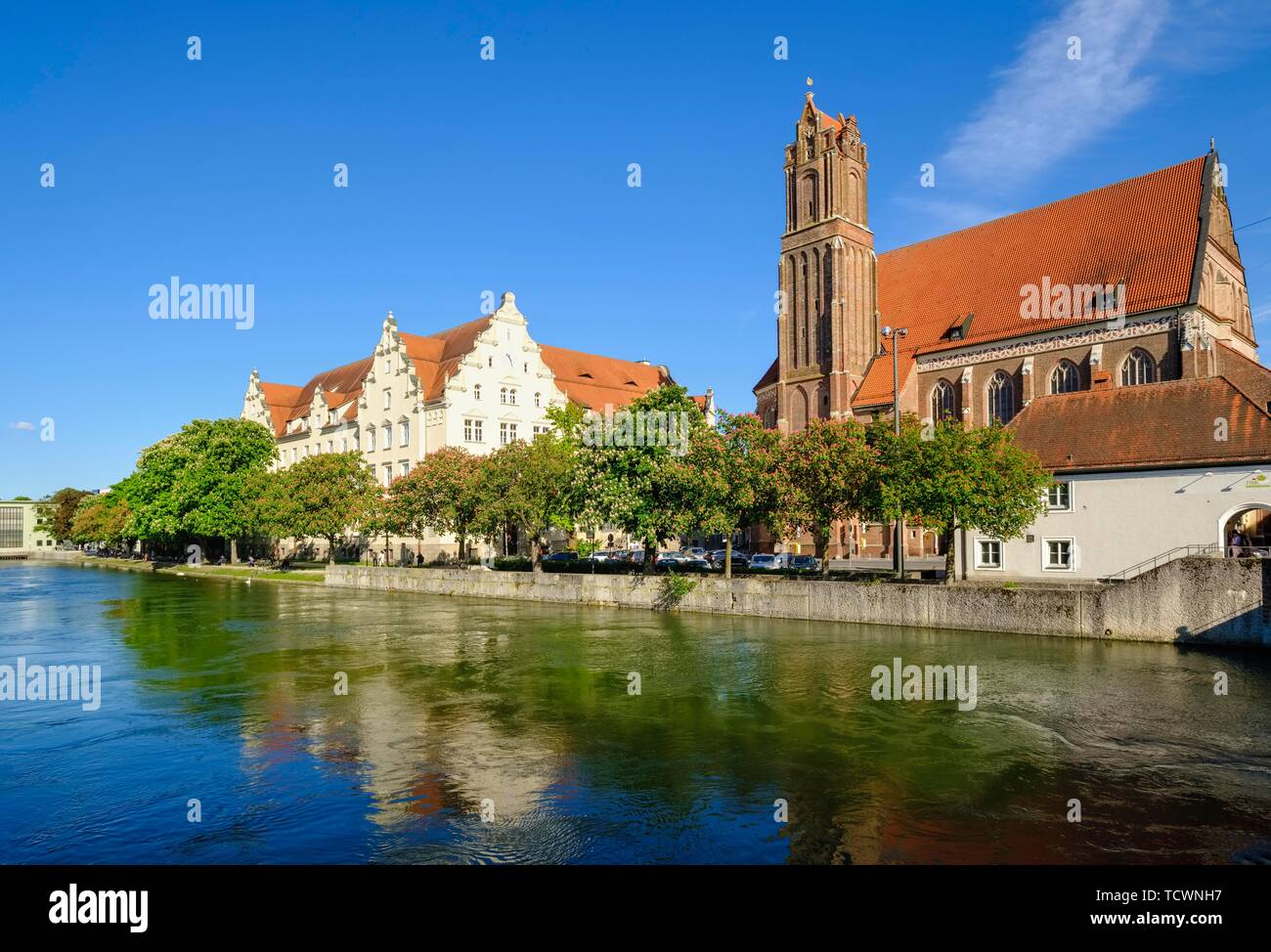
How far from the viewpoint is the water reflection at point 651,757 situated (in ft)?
34.4

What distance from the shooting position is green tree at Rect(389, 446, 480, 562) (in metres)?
51.3

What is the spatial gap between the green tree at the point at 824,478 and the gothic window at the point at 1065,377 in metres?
24.0

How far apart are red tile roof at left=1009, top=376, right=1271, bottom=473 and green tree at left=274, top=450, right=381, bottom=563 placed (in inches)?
1731

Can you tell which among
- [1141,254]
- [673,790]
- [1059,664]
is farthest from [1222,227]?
[673,790]

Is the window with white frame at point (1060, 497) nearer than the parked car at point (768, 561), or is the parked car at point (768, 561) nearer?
the window with white frame at point (1060, 497)

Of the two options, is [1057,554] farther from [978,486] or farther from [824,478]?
[824,478]

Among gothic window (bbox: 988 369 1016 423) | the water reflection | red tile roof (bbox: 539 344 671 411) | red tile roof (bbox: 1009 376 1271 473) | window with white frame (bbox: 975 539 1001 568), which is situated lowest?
the water reflection

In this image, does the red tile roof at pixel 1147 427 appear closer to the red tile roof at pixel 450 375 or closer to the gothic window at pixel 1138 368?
the gothic window at pixel 1138 368

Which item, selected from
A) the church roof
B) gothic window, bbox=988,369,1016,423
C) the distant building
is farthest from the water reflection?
the distant building

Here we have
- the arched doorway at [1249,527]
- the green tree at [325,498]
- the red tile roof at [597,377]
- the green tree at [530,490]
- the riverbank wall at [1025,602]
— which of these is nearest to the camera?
the riverbank wall at [1025,602]

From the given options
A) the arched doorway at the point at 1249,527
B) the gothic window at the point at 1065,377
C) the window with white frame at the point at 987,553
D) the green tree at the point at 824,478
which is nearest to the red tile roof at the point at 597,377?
the gothic window at the point at 1065,377

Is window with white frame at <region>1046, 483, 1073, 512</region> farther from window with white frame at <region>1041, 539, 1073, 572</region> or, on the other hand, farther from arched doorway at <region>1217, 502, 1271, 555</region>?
arched doorway at <region>1217, 502, 1271, 555</region>

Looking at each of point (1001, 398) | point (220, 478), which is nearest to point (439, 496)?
point (220, 478)
